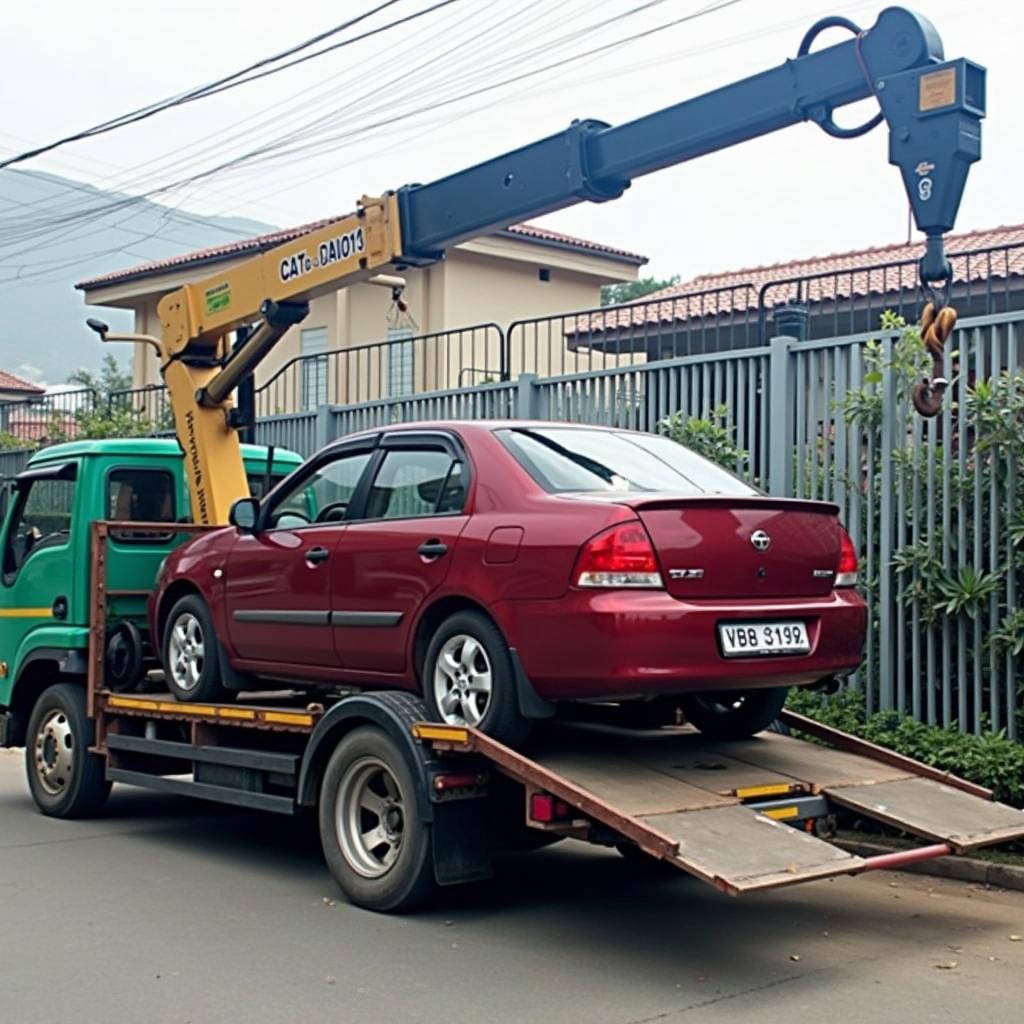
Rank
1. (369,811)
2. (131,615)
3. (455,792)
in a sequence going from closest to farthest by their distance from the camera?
1. (455,792)
2. (369,811)
3. (131,615)

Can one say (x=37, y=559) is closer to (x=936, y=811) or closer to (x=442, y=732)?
(x=442, y=732)

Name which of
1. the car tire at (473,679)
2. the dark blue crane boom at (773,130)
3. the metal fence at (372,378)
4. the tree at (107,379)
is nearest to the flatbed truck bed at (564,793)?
the car tire at (473,679)

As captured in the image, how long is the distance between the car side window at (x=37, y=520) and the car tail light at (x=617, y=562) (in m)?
4.77

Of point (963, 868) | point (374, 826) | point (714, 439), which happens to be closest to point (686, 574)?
point (374, 826)

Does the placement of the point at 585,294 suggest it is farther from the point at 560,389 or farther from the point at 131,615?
the point at 131,615

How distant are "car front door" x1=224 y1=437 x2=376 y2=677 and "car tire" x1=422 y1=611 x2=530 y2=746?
2.89 ft

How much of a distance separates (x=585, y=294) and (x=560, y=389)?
1742cm

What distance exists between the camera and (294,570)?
7652mm

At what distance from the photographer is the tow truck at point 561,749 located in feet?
19.9

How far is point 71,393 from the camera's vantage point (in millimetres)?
21062

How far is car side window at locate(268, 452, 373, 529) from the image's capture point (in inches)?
304

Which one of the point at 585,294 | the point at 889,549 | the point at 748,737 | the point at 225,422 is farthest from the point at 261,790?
the point at 585,294

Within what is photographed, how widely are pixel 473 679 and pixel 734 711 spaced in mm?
1618

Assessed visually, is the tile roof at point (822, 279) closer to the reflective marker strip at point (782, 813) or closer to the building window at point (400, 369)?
the building window at point (400, 369)
